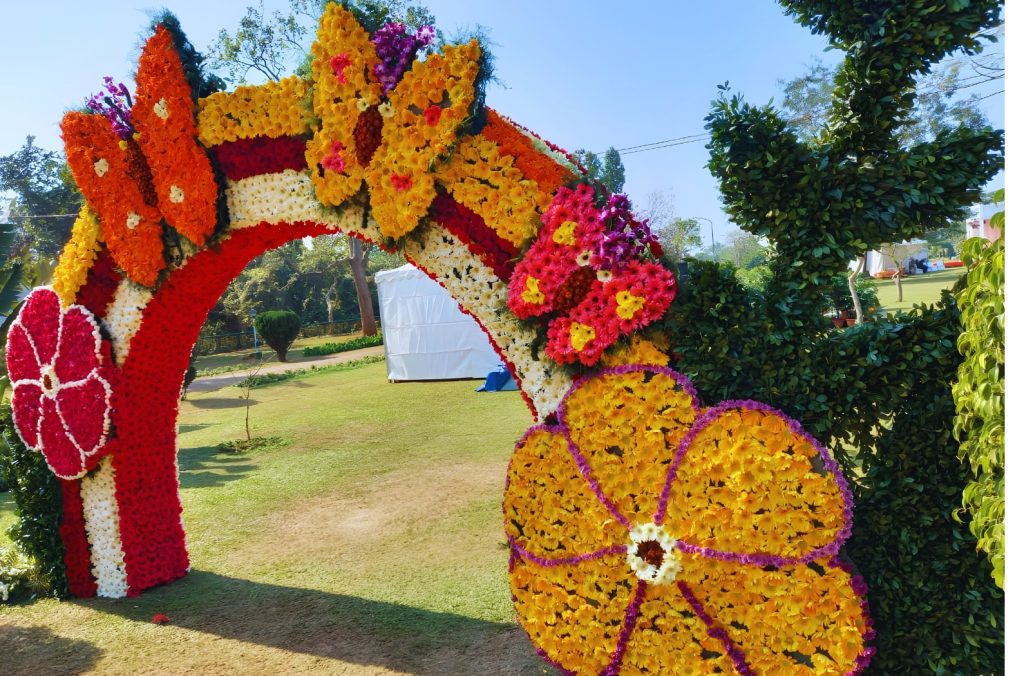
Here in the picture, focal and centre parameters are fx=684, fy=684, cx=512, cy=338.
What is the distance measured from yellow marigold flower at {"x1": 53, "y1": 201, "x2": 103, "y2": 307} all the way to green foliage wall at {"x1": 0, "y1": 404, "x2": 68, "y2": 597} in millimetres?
1281

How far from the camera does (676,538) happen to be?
3139 millimetres

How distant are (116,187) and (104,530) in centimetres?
259

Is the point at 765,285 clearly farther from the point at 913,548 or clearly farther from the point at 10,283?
the point at 10,283

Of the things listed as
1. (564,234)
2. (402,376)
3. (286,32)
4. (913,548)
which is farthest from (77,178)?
(286,32)

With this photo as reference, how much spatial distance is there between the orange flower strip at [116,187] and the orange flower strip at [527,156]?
8.57 feet

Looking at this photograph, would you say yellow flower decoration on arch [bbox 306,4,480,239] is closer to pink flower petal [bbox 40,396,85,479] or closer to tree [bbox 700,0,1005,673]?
tree [bbox 700,0,1005,673]

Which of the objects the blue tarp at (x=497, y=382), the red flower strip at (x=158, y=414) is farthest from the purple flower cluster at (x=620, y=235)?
the blue tarp at (x=497, y=382)

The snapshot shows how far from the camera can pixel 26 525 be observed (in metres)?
5.36

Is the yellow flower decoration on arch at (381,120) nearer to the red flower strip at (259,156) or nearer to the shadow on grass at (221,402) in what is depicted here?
the red flower strip at (259,156)

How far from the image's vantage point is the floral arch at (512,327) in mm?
3004

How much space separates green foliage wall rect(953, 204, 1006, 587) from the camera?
2.14 m

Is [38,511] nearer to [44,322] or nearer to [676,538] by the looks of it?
[44,322]

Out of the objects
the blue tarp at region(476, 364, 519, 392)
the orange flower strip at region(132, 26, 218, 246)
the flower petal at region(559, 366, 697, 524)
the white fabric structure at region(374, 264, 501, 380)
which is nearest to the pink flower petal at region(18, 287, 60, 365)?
the orange flower strip at region(132, 26, 218, 246)

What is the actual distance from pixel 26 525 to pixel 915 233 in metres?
6.36
